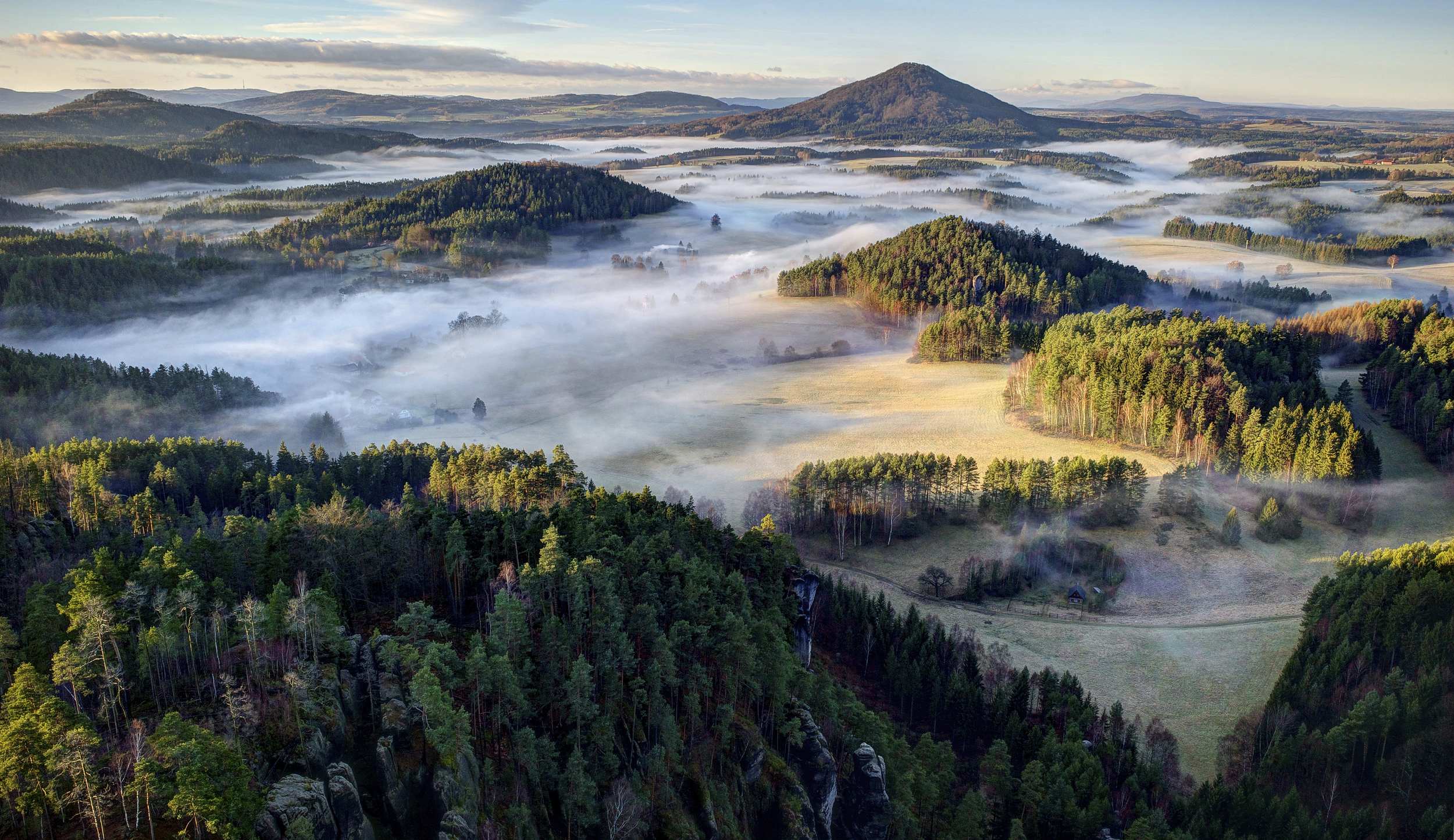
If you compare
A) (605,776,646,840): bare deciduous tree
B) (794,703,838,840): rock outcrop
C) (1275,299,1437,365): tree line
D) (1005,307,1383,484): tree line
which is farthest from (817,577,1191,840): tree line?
(1275,299,1437,365): tree line

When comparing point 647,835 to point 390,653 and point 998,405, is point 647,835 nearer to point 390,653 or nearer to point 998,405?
point 390,653

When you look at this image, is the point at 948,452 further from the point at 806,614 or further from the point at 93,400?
the point at 93,400

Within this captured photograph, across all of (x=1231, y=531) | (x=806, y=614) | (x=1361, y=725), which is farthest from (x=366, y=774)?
(x=1231, y=531)

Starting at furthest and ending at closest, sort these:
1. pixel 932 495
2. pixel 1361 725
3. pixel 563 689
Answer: pixel 932 495 → pixel 1361 725 → pixel 563 689

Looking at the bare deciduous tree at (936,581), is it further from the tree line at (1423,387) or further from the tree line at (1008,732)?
the tree line at (1423,387)

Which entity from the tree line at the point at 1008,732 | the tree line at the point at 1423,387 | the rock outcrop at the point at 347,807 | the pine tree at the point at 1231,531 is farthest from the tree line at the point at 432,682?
the tree line at the point at 1423,387

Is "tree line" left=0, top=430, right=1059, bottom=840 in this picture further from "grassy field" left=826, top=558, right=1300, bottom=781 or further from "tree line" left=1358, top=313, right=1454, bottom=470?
"tree line" left=1358, top=313, right=1454, bottom=470
